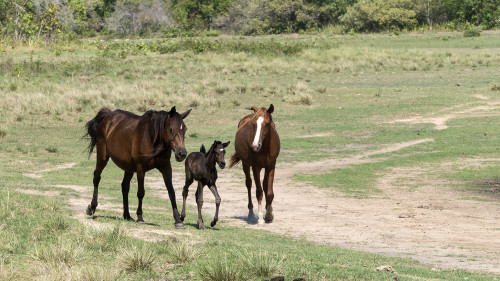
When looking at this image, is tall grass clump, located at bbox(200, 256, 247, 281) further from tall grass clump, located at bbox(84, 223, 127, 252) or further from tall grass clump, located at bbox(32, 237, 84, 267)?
tall grass clump, located at bbox(84, 223, 127, 252)

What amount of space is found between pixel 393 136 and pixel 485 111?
19.5ft

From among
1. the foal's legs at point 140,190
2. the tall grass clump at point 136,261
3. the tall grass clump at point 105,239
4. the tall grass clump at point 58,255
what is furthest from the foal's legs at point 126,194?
the tall grass clump at point 136,261

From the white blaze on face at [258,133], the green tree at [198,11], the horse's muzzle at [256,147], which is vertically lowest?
the horse's muzzle at [256,147]

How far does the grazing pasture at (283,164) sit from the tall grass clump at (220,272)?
0.07 ft

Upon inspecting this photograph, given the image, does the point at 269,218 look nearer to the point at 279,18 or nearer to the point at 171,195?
the point at 171,195

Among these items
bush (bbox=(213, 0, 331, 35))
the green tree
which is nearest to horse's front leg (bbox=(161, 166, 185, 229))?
bush (bbox=(213, 0, 331, 35))

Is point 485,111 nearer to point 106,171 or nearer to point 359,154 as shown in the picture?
point 359,154

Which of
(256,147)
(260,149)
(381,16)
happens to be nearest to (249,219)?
(260,149)

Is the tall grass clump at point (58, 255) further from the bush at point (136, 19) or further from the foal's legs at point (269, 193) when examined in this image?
the bush at point (136, 19)

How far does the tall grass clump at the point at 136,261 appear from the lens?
8984 millimetres

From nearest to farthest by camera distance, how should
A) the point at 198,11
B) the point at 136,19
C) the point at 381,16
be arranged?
the point at 381,16 < the point at 136,19 < the point at 198,11

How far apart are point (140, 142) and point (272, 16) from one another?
65430 mm

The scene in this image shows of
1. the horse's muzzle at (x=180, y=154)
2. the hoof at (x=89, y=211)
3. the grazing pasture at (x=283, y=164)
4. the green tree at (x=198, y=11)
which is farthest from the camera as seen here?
the green tree at (x=198, y=11)

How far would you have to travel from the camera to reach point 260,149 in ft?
48.8
